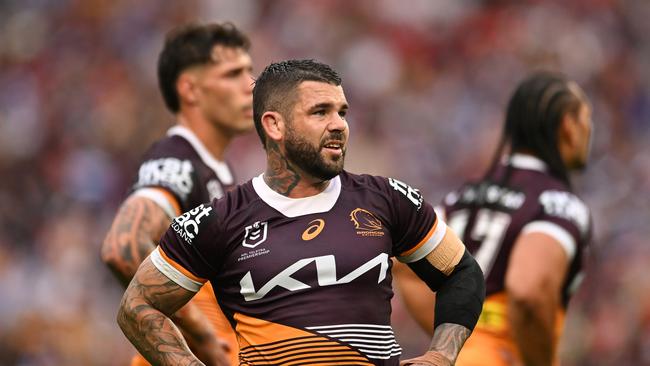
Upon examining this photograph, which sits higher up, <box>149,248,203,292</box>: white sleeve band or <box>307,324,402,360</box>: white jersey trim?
<box>149,248,203,292</box>: white sleeve band

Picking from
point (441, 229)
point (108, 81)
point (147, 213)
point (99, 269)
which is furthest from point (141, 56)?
point (441, 229)

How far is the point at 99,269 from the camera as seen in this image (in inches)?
512

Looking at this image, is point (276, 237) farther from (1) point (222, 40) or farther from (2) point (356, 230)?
(1) point (222, 40)

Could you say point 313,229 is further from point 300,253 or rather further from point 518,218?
point 518,218

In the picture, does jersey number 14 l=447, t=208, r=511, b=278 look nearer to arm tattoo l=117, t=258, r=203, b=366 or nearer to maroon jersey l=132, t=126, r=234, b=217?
maroon jersey l=132, t=126, r=234, b=217

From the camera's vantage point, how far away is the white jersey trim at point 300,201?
4066mm

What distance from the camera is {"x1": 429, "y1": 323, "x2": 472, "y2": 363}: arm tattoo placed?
13.4ft

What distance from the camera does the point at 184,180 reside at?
18.5 ft

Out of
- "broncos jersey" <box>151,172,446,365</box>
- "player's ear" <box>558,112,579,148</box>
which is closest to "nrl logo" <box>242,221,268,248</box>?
"broncos jersey" <box>151,172,446,365</box>

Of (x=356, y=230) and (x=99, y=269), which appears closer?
(x=356, y=230)

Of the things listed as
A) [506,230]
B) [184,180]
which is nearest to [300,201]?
[184,180]

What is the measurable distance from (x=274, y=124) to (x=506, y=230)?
85.8 inches

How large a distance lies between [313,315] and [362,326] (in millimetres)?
170

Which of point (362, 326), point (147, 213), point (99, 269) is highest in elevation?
point (99, 269)
